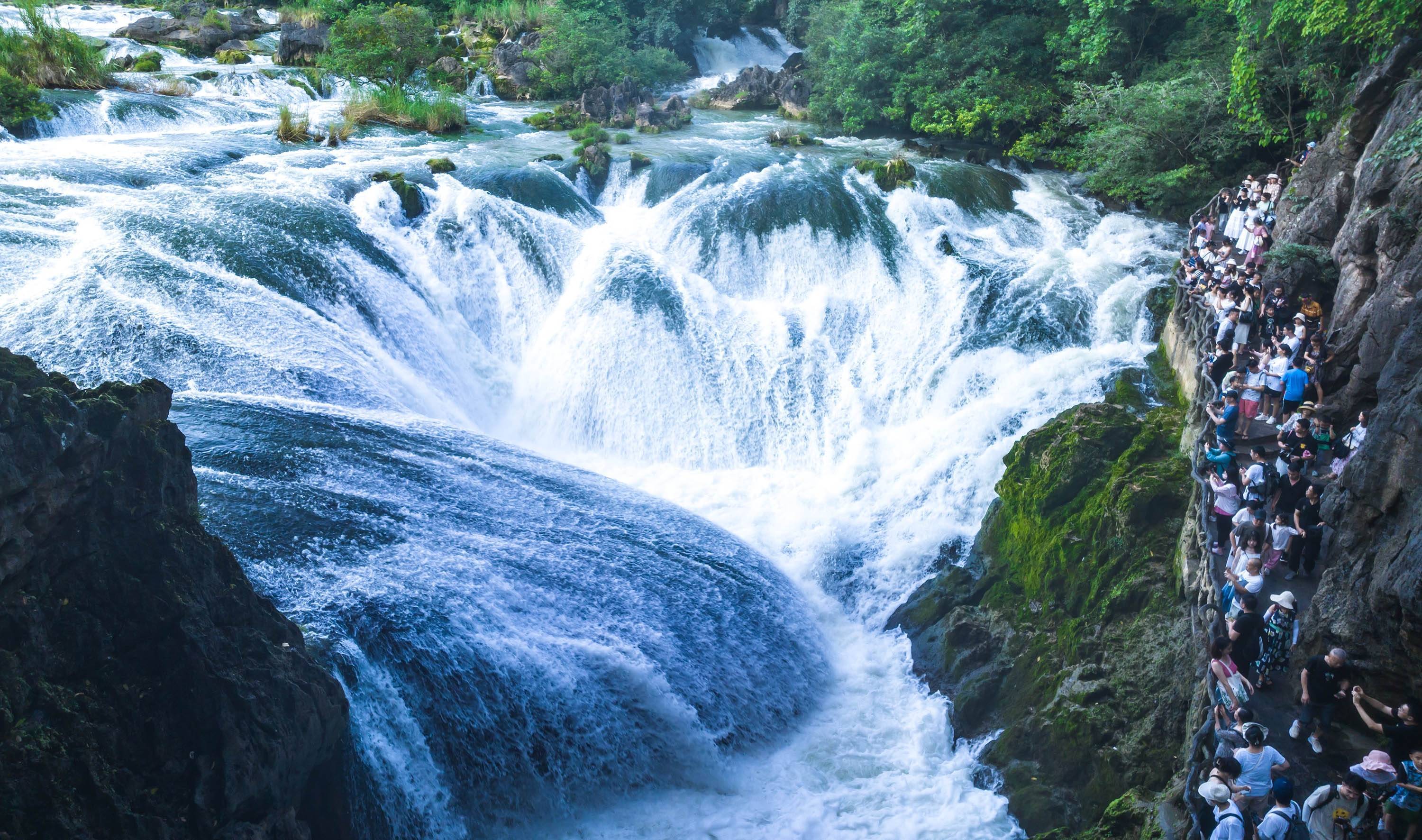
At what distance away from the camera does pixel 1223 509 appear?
983cm

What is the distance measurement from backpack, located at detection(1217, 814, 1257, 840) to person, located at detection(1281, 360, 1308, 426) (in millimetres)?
5978

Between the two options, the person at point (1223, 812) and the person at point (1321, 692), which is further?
the person at point (1321, 692)

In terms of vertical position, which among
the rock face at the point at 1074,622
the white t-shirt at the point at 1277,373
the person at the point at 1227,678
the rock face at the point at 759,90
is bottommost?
the rock face at the point at 1074,622

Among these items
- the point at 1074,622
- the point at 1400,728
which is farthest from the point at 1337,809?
the point at 1074,622

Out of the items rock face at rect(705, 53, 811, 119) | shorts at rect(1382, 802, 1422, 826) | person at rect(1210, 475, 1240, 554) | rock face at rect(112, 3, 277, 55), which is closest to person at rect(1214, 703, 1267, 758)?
shorts at rect(1382, 802, 1422, 826)

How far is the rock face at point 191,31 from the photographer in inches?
1267

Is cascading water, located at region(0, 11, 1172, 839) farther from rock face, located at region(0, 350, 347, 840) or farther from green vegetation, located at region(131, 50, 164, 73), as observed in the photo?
green vegetation, located at region(131, 50, 164, 73)

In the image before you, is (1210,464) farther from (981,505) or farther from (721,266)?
(721,266)

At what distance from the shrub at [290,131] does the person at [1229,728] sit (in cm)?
2311

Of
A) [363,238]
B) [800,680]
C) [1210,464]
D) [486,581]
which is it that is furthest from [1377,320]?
[363,238]

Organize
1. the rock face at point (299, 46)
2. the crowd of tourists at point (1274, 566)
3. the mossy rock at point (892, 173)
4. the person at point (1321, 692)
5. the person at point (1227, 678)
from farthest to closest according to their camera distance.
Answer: the rock face at point (299, 46)
the mossy rock at point (892, 173)
the person at point (1227, 678)
the person at point (1321, 692)
the crowd of tourists at point (1274, 566)

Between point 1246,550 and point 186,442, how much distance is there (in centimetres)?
1157

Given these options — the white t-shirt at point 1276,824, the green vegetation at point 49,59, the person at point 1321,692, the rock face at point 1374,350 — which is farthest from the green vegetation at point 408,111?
the white t-shirt at point 1276,824

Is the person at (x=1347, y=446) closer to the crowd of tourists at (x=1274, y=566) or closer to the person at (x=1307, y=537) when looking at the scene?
the crowd of tourists at (x=1274, y=566)
